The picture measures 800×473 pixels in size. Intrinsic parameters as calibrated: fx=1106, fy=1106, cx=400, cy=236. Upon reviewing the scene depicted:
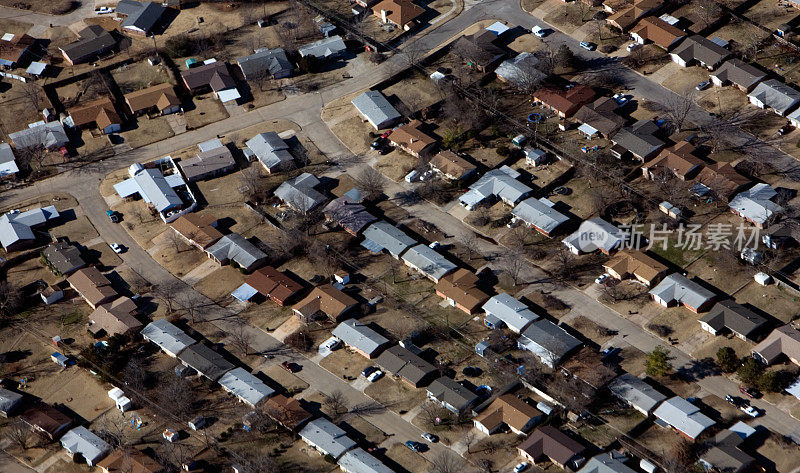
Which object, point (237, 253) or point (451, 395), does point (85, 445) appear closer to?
point (237, 253)

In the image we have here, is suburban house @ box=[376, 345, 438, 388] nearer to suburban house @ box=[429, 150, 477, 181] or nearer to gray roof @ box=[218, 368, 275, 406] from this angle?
gray roof @ box=[218, 368, 275, 406]

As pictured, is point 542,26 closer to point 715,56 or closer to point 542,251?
point 715,56

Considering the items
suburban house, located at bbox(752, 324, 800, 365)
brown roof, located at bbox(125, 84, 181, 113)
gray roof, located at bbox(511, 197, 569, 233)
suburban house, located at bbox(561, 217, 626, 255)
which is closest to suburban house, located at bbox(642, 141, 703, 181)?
suburban house, located at bbox(561, 217, 626, 255)

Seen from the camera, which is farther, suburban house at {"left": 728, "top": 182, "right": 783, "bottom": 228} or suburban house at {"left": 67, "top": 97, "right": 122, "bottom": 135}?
suburban house at {"left": 67, "top": 97, "right": 122, "bottom": 135}

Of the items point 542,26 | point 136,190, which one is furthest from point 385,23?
point 136,190

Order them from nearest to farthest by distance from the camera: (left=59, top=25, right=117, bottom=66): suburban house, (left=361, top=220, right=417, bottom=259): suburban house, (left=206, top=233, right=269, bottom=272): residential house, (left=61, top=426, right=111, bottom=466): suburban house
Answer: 1. (left=61, top=426, right=111, bottom=466): suburban house
2. (left=361, top=220, right=417, bottom=259): suburban house
3. (left=206, top=233, right=269, bottom=272): residential house
4. (left=59, top=25, right=117, bottom=66): suburban house

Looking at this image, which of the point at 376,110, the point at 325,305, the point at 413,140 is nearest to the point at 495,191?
the point at 413,140

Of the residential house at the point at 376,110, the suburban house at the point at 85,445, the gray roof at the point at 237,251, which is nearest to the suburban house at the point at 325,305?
the gray roof at the point at 237,251
